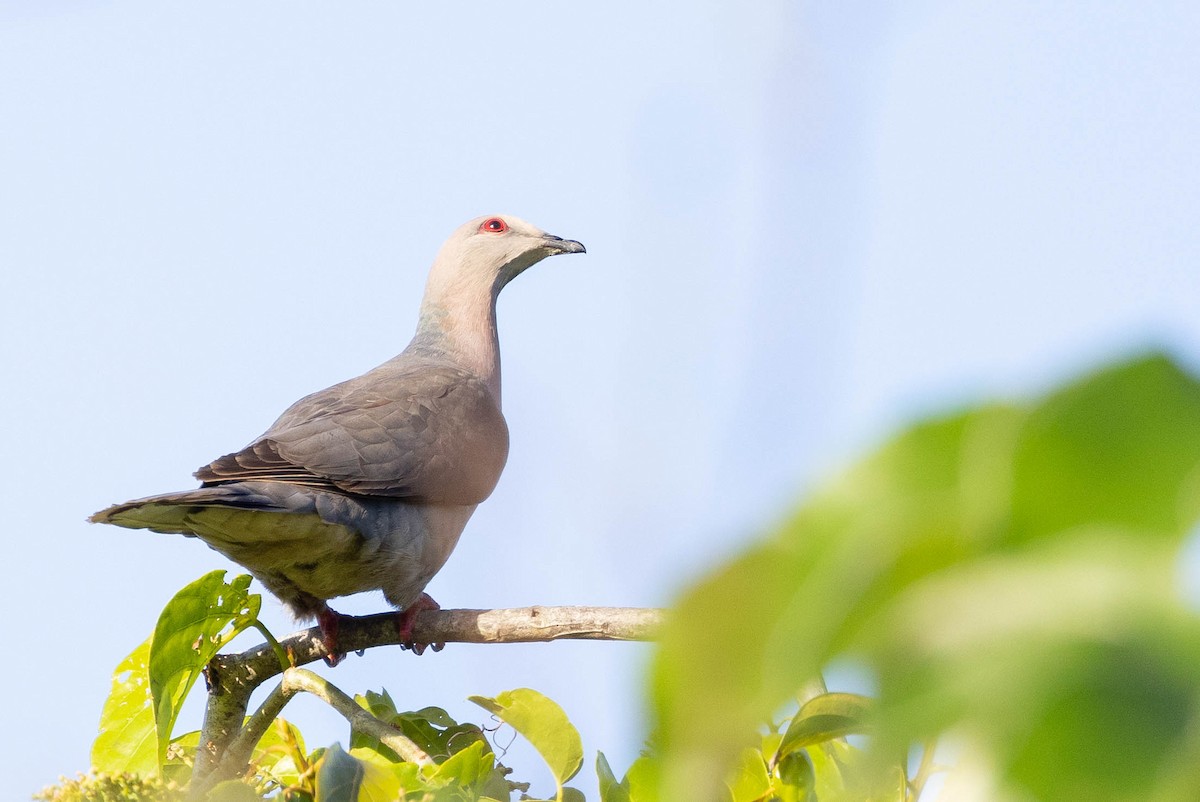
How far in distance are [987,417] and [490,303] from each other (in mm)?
6637

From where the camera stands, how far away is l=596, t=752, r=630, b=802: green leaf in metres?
2.30

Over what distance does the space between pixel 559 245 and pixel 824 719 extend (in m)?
5.84

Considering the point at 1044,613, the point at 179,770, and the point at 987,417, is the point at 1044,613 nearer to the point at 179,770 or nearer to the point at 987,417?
the point at 987,417

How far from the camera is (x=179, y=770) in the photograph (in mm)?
3156

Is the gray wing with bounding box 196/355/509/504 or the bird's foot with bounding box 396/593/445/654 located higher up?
the gray wing with bounding box 196/355/509/504

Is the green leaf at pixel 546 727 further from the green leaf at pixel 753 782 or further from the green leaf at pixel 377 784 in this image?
the green leaf at pixel 753 782

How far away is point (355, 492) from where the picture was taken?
4832 mm

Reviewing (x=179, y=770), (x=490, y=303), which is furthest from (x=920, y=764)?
(x=490, y=303)

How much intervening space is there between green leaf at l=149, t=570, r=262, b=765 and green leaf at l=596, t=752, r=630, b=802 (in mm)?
1331

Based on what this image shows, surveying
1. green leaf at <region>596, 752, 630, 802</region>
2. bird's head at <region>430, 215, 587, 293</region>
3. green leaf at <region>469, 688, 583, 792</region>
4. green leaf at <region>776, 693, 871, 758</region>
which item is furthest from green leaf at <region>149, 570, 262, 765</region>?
bird's head at <region>430, 215, 587, 293</region>

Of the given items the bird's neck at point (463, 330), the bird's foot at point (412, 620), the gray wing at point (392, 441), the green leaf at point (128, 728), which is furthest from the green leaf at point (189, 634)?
the bird's neck at point (463, 330)

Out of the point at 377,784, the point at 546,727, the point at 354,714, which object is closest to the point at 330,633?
the point at 354,714

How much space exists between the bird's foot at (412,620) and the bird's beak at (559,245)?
9.34ft

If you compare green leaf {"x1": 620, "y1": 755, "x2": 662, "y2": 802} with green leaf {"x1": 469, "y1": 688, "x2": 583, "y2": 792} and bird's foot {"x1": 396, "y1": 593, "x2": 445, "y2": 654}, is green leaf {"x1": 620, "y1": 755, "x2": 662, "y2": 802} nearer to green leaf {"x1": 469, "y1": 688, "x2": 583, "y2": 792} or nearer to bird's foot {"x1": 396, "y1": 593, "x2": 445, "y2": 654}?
green leaf {"x1": 469, "y1": 688, "x2": 583, "y2": 792}
